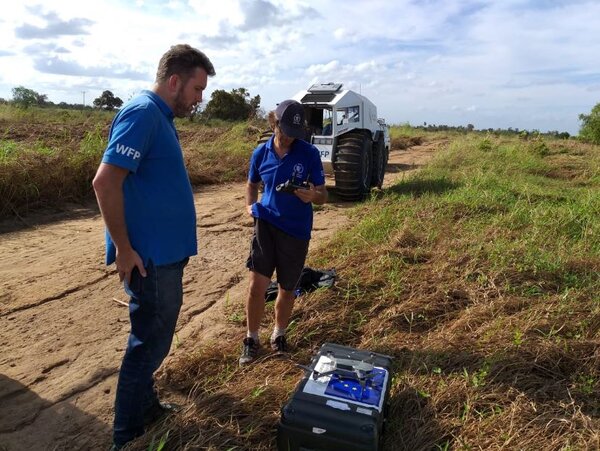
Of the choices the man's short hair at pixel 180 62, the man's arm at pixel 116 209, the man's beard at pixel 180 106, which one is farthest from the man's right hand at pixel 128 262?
the man's short hair at pixel 180 62

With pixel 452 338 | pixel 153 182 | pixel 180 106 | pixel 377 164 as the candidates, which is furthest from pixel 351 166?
pixel 153 182

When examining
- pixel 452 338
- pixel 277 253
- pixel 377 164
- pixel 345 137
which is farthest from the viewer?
pixel 377 164

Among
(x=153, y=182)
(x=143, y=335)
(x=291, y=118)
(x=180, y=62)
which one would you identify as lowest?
(x=143, y=335)

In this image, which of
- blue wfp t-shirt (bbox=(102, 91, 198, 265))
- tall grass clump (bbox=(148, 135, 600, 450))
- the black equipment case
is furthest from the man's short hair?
tall grass clump (bbox=(148, 135, 600, 450))

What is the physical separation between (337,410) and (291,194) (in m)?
1.30

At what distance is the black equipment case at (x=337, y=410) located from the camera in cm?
213

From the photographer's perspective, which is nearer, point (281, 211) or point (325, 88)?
point (281, 211)

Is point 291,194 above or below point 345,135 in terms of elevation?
below

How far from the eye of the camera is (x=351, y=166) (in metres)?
8.24

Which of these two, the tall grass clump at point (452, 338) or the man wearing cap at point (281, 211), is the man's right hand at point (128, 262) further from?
the man wearing cap at point (281, 211)

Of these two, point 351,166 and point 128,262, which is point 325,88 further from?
point 128,262

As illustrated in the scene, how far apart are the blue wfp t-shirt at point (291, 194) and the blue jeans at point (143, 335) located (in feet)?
2.77

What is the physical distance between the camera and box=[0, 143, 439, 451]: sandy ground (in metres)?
2.70

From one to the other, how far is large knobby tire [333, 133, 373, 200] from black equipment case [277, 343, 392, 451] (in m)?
5.96
